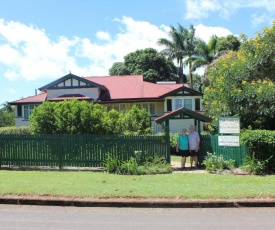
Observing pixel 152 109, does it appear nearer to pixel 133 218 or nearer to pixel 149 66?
Answer: pixel 149 66

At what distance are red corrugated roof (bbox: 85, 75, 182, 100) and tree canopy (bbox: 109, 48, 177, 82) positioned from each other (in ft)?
53.1

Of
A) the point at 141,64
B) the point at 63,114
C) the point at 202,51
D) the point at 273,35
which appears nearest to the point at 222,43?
the point at 202,51

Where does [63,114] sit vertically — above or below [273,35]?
below

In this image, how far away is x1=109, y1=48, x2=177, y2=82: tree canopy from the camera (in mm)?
53312

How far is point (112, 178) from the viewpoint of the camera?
1105cm

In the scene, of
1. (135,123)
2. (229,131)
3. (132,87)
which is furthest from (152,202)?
(132,87)

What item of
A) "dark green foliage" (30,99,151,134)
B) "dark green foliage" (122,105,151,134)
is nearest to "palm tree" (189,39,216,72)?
"dark green foliage" (122,105,151,134)

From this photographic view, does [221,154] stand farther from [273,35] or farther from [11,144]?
[11,144]

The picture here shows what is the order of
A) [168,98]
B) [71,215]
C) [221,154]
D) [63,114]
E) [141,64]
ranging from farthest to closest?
[141,64] < [168,98] < [63,114] < [221,154] < [71,215]

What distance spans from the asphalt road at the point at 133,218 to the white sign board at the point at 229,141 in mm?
5376

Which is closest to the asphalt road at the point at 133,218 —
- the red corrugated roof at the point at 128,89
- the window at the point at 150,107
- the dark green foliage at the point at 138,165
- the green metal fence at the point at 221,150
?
the dark green foliage at the point at 138,165

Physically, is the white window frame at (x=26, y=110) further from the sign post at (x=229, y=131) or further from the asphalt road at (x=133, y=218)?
the asphalt road at (x=133, y=218)

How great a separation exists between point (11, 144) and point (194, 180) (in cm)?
782

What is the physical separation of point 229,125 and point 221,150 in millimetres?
1017
